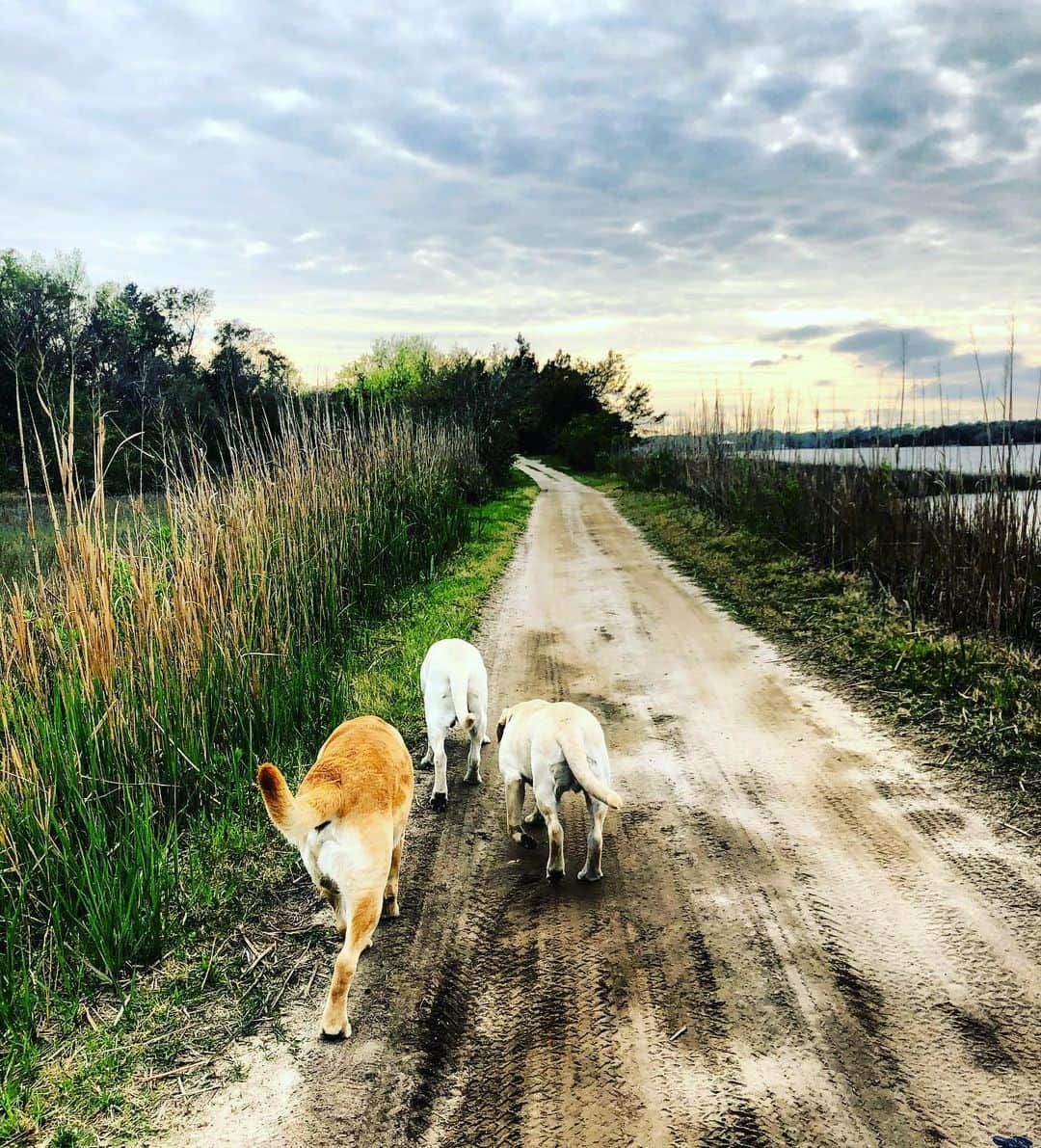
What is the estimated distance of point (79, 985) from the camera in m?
3.02

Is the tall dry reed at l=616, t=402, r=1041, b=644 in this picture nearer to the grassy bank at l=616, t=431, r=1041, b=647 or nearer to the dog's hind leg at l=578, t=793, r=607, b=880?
the grassy bank at l=616, t=431, r=1041, b=647

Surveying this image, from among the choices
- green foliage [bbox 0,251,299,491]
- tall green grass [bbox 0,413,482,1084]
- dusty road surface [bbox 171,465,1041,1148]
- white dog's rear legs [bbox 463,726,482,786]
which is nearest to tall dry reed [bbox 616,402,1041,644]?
dusty road surface [bbox 171,465,1041,1148]

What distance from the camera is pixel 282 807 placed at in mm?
2701

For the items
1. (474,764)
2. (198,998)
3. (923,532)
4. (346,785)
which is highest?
(923,532)

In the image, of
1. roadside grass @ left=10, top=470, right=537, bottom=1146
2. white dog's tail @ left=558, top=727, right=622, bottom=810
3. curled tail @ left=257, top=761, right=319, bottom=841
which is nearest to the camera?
roadside grass @ left=10, top=470, right=537, bottom=1146

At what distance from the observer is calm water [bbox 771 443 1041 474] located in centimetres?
716

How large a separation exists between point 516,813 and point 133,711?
1.95m

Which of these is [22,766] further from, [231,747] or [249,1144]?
[249,1144]

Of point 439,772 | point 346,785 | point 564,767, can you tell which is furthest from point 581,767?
point 439,772

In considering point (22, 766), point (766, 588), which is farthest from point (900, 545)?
point (22, 766)

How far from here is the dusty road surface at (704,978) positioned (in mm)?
2422

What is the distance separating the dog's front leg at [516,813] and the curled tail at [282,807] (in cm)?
144

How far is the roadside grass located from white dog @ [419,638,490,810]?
0.81m

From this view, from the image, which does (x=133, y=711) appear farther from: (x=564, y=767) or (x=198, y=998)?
(x=564, y=767)
